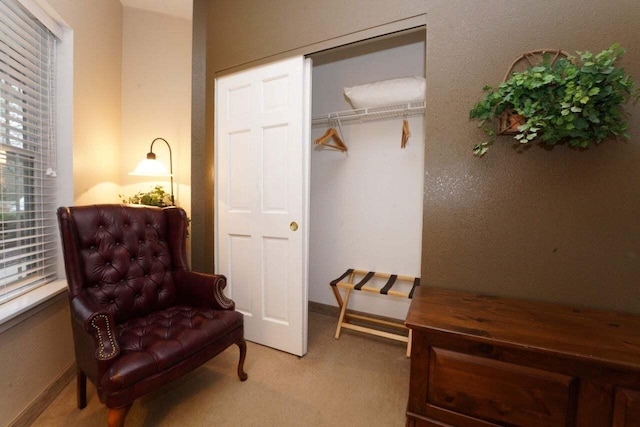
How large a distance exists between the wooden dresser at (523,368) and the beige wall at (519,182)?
0.21m

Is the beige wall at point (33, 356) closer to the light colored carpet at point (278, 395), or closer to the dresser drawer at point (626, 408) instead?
the light colored carpet at point (278, 395)

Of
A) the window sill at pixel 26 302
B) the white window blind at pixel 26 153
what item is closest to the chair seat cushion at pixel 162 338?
the window sill at pixel 26 302

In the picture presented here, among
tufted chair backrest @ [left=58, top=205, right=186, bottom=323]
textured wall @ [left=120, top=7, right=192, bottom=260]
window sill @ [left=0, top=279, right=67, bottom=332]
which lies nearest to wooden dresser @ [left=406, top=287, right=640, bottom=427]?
tufted chair backrest @ [left=58, top=205, right=186, bottom=323]

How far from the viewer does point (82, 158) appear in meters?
2.00

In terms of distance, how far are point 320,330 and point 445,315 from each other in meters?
1.60

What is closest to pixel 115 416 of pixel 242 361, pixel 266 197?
pixel 242 361

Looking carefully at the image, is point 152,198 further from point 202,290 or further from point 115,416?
point 115,416

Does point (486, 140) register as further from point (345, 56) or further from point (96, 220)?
point (96, 220)

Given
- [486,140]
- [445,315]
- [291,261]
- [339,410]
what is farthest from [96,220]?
A: [486,140]

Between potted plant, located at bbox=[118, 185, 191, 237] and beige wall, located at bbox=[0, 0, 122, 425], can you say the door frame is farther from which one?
beige wall, located at bbox=[0, 0, 122, 425]

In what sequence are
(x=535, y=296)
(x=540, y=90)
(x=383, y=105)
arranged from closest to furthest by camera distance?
(x=540, y=90) < (x=535, y=296) < (x=383, y=105)

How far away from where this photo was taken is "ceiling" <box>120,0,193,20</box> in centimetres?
→ 244

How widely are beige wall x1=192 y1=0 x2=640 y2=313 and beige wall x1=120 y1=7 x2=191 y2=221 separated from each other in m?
1.96

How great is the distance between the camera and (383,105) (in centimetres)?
216
